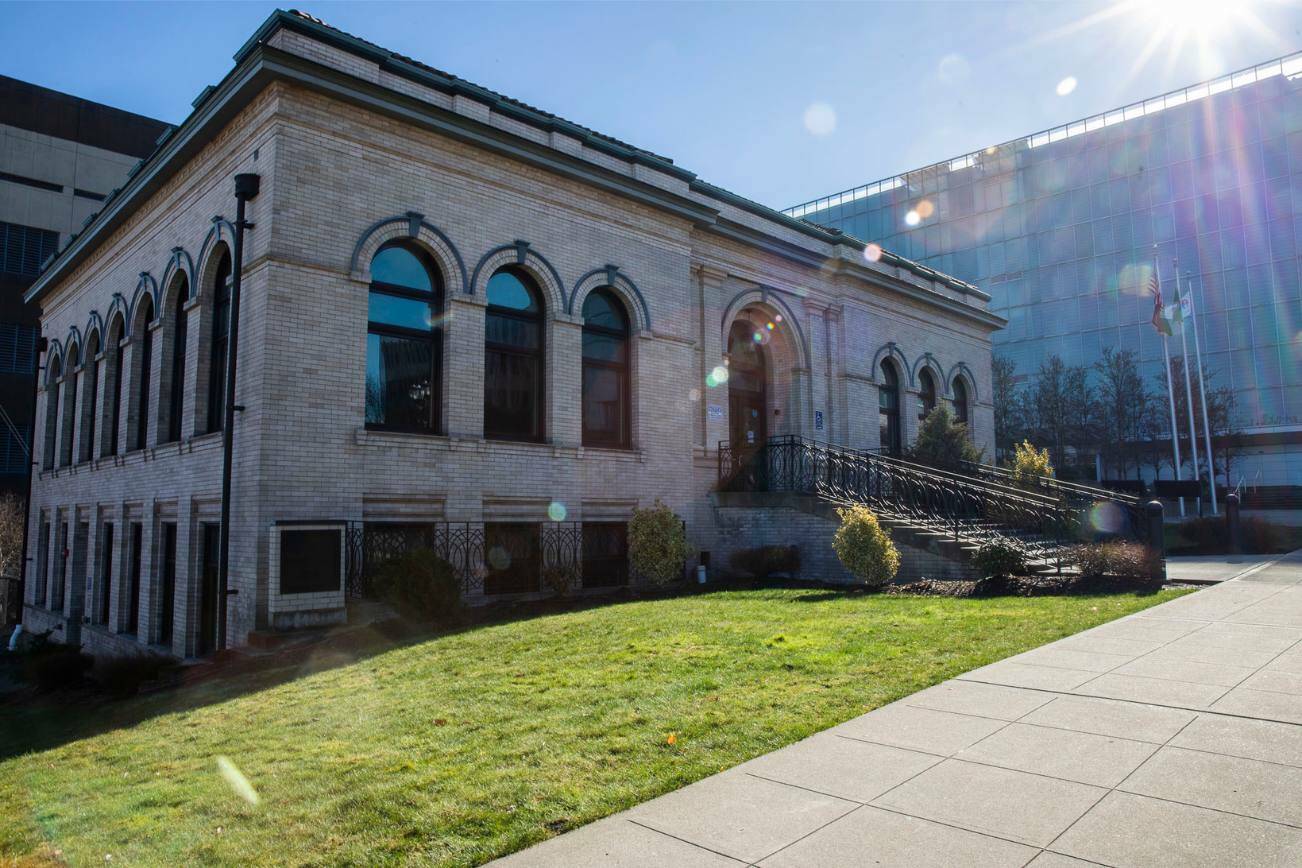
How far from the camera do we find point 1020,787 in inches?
176

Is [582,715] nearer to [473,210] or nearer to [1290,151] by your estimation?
[473,210]

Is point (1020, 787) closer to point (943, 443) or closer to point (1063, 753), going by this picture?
point (1063, 753)

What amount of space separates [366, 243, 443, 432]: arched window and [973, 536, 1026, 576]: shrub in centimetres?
904

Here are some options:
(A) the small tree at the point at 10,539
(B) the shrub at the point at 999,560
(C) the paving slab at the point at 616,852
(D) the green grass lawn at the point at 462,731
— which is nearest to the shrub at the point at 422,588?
(D) the green grass lawn at the point at 462,731

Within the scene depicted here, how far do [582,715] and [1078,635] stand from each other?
5530 mm

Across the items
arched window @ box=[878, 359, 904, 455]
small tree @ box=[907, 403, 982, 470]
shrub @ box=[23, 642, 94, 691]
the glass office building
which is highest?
the glass office building

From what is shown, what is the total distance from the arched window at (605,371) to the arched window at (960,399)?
1595cm

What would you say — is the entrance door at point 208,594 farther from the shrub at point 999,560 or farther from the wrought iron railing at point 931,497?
the shrub at point 999,560

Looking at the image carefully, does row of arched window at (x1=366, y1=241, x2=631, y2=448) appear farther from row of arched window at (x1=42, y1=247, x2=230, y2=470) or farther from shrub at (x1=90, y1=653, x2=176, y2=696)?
shrub at (x1=90, y1=653, x2=176, y2=696)

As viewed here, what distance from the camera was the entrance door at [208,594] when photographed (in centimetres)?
1377

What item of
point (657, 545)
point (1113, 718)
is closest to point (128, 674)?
point (657, 545)

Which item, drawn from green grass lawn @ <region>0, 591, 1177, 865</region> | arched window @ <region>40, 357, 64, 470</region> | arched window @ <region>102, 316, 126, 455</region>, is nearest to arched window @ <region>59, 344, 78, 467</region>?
arched window @ <region>40, 357, 64, 470</region>

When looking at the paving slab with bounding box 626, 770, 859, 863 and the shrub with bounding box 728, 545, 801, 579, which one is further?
the shrub with bounding box 728, 545, 801, 579

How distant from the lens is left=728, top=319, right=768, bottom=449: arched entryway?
20734 mm
